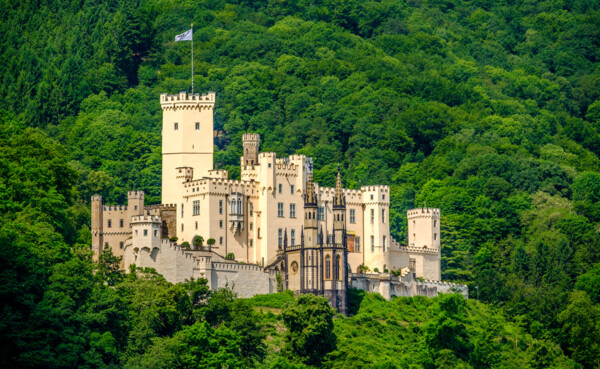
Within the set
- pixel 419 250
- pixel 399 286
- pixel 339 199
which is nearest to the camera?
pixel 339 199

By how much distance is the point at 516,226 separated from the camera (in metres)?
131

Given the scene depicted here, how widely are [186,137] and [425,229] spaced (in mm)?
20294

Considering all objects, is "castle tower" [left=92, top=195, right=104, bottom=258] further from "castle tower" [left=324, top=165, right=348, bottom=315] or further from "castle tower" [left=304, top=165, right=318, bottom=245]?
"castle tower" [left=324, top=165, right=348, bottom=315]

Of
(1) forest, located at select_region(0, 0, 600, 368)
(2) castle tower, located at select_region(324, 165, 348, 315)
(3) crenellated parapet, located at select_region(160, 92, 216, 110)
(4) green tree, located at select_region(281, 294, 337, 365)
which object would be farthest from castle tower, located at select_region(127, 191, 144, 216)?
(4) green tree, located at select_region(281, 294, 337, 365)

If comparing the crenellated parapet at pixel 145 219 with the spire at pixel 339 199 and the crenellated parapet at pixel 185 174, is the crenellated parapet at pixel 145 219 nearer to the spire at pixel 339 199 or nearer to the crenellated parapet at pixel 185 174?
the crenellated parapet at pixel 185 174

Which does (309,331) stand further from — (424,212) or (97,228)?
(424,212)

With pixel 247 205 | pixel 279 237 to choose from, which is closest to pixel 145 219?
pixel 247 205

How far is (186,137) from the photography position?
348 ft

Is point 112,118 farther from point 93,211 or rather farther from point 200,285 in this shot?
point 200,285

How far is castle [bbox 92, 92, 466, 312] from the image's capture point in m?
96.2

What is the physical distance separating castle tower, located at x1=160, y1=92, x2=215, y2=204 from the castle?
72 millimetres

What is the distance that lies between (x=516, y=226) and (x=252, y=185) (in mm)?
36372

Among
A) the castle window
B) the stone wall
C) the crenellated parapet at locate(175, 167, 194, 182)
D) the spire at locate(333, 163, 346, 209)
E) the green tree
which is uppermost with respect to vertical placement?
the crenellated parapet at locate(175, 167, 194, 182)

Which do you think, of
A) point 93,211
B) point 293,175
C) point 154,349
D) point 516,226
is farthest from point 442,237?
point 154,349
